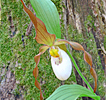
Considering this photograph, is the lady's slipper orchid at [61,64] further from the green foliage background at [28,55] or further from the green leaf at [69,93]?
the green foliage background at [28,55]

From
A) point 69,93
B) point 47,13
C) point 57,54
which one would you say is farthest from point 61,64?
point 47,13

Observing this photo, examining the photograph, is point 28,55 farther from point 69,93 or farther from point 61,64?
point 69,93

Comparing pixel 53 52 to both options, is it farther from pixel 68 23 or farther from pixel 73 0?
pixel 73 0

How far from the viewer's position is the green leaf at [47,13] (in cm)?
72

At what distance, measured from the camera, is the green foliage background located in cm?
107

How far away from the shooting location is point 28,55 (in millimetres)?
1114

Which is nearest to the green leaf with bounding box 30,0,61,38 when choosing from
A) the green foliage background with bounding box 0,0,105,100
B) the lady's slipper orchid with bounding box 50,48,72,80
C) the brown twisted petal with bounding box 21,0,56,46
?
the brown twisted petal with bounding box 21,0,56,46

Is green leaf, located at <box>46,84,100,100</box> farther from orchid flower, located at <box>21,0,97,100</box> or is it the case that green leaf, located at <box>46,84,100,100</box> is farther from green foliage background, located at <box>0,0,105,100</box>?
green foliage background, located at <box>0,0,105,100</box>

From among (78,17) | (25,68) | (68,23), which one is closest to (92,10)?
(78,17)

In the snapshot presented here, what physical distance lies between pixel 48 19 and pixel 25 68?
0.56m

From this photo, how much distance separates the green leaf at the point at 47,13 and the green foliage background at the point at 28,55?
1.13 ft

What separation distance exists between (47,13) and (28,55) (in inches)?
20.1

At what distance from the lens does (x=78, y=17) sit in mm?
1109

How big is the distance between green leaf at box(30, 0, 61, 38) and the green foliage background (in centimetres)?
34
